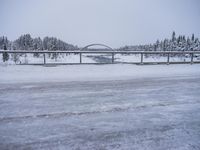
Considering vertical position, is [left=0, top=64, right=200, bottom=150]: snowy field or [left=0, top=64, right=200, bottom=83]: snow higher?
[left=0, top=64, right=200, bottom=83]: snow

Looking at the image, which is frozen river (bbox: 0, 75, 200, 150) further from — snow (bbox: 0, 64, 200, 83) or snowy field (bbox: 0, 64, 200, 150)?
snow (bbox: 0, 64, 200, 83)

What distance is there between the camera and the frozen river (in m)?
3.36

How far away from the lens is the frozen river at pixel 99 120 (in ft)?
11.0

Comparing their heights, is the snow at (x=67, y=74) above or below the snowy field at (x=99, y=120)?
above

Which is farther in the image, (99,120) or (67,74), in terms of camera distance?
(67,74)

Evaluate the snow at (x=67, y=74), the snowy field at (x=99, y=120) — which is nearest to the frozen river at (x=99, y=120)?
the snowy field at (x=99, y=120)

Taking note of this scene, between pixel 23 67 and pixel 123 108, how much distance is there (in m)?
10.6

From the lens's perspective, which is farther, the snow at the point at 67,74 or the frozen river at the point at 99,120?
the snow at the point at 67,74

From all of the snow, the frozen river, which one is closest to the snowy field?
the frozen river

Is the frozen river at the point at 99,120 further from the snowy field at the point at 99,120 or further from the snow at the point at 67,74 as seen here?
the snow at the point at 67,74

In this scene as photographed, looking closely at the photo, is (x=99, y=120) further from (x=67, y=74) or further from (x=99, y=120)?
(x=67, y=74)

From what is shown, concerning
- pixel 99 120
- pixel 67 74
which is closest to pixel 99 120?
pixel 99 120

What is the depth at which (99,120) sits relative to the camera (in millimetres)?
4352

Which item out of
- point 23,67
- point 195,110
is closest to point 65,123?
point 195,110
